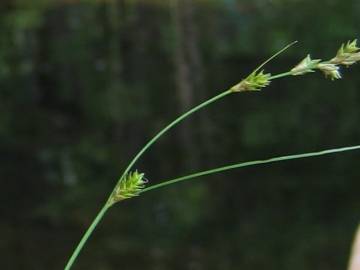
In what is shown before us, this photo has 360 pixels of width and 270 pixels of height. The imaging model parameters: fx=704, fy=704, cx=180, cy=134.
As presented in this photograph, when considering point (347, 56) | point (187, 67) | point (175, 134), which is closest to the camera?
point (347, 56)

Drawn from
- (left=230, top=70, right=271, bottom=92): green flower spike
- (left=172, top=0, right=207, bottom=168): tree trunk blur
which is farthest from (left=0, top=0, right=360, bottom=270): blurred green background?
(left=230, top=70, right=271, bottom=92): green flower spike

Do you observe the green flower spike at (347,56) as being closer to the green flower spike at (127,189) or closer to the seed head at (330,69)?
the seed head at (330,69)

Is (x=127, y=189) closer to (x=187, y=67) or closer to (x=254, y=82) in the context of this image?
(x=254, y=82)

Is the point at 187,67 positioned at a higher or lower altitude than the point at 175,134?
higher

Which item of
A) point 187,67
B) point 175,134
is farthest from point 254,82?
point 187,67

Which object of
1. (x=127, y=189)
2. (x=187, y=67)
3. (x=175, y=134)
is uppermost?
(x=127, y=189)

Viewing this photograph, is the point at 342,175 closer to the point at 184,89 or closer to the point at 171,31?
the point at 184,89

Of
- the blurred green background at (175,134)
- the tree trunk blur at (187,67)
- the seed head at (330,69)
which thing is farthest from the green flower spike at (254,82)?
the tree trunk blur at (187,67)

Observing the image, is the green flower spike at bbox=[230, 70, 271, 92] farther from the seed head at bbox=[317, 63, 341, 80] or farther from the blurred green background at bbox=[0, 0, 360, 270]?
the blurred green background at bbox=[0, 0, 360, 270]

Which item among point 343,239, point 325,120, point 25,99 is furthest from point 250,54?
point 343,239
